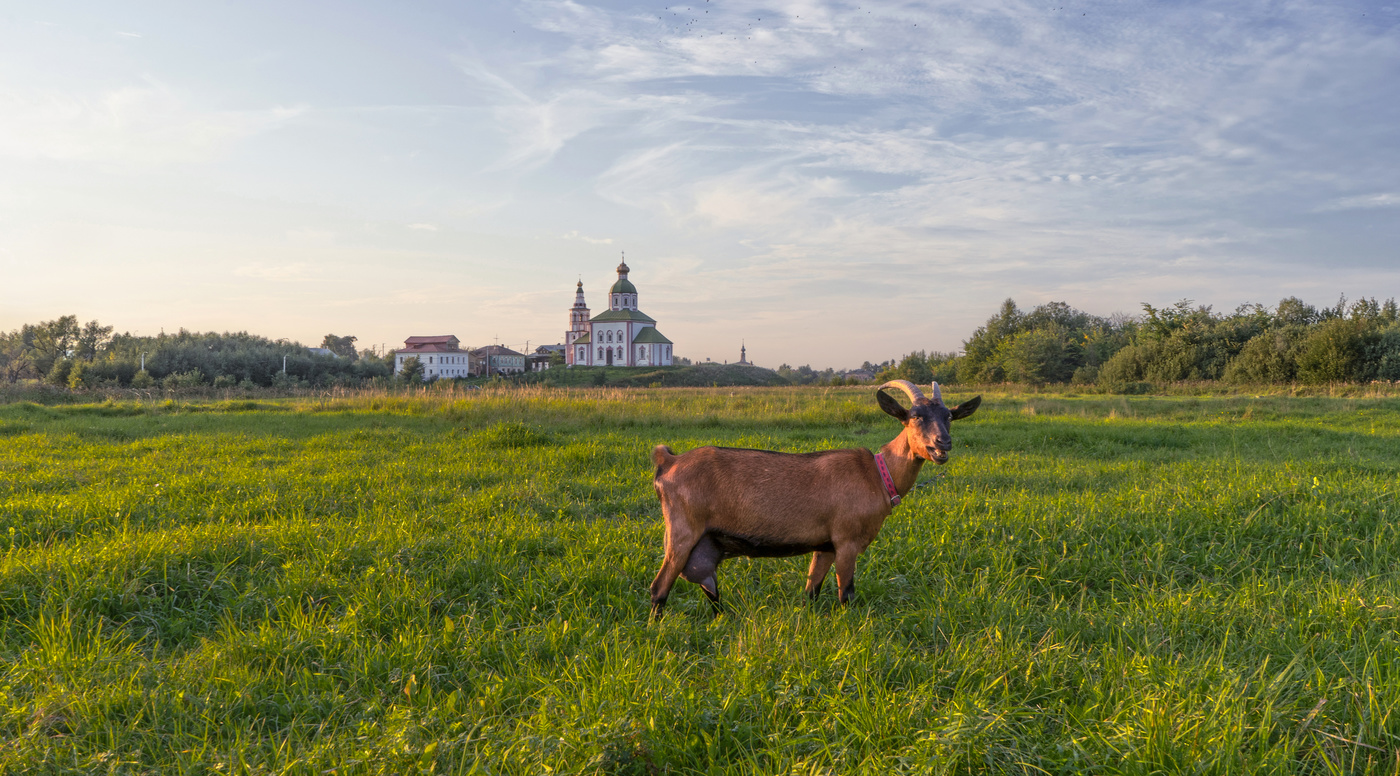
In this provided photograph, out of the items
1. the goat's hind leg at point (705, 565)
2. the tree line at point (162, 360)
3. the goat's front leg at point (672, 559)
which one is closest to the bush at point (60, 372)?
the tree line at point (162, 360)

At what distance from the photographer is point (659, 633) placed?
372 centimetres

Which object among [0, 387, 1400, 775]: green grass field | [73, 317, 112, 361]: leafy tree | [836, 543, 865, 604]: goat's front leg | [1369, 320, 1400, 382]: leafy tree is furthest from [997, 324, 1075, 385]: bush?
[73, 317, 112, 361]: leafy tree

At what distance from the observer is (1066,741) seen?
2604 mm

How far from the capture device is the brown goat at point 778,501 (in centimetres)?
383

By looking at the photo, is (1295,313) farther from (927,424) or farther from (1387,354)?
(927,424)

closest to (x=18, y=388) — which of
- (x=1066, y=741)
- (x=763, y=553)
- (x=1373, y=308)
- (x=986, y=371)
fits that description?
(x=763, y=553)

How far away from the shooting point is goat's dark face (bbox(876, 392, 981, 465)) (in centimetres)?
380

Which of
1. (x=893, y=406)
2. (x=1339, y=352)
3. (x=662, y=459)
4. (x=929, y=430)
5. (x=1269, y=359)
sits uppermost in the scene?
(x=1339, y=352)

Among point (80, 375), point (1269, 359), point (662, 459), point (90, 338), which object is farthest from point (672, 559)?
point (90, 338)

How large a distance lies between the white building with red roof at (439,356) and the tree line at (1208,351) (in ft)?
286

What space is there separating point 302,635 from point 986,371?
70.6 metres

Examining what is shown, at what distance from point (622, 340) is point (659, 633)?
110 metres

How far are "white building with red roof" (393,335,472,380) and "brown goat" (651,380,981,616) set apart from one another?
125115 millimetres

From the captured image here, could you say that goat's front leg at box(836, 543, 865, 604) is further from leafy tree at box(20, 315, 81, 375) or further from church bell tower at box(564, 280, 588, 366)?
church bell tower at box(564, 280, 588, 366)
